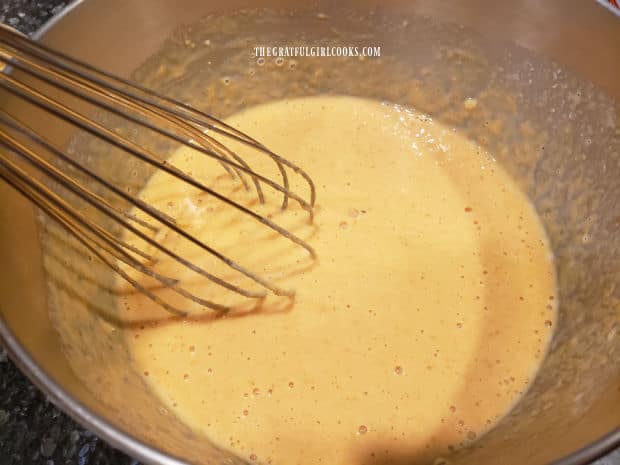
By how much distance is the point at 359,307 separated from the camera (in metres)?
1.16

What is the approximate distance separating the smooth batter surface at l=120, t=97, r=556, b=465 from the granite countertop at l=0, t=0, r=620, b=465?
0.21 meters

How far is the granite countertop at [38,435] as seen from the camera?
85 centimetres

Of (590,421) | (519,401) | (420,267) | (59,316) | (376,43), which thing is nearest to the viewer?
(590,421)

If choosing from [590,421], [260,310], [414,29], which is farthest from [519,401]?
[414,29]

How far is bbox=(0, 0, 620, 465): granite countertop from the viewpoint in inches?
33.3

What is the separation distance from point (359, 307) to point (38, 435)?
60 cm

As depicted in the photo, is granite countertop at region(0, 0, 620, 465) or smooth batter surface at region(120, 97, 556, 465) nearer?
granite countertop at region(0, 0, 620, 465)

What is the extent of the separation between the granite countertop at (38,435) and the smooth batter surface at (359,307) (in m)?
0.21

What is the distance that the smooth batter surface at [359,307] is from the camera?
104cm

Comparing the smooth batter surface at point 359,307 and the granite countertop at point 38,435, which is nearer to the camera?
the granite countertop at point 38,435

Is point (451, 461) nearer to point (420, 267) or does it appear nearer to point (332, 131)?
point (420, 267)

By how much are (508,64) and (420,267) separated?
464mm

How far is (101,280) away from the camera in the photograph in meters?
1.14

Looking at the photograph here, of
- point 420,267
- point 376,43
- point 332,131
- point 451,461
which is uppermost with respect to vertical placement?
point 376,43
